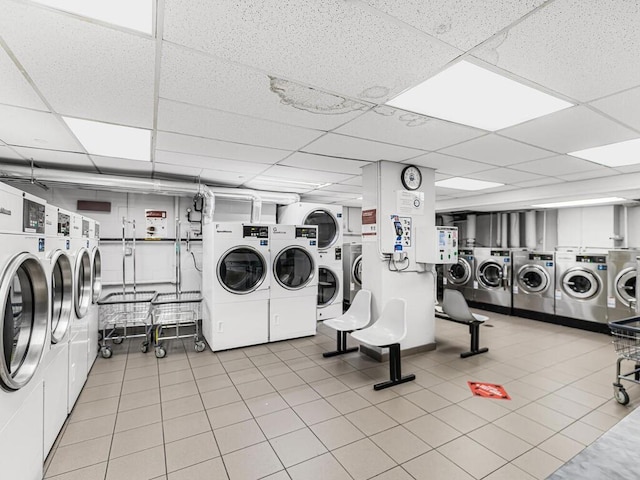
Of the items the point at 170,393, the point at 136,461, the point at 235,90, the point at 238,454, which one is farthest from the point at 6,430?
the point at 235,90

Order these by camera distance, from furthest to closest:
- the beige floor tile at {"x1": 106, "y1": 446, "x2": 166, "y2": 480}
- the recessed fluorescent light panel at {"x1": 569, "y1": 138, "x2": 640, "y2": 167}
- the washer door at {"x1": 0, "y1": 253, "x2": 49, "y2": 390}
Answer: the recessed fluorescent light panel at {"x1": 569, "y1": 138, "x2": 640, "y2": 167} < the beige floor tile at {"x1": 106, "y1": 446, "x2": 166, "y2": 480} < the washer door at {"x1": 0, "y1": 253, "x2": 49, "y2": 390}

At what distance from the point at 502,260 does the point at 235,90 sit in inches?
254

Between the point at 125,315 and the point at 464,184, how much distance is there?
225 inches

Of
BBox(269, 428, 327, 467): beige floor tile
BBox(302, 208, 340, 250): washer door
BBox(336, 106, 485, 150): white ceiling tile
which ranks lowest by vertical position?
BBox(269, 428, 327, 467): beige floor tile

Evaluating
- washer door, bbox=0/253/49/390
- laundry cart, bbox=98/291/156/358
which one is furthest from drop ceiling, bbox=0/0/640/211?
laundry cart, bbox=98/291/156/358

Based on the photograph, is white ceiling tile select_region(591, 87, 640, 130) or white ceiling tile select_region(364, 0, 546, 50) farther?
white ceiling tile select_region(591, 87, 640, 130)

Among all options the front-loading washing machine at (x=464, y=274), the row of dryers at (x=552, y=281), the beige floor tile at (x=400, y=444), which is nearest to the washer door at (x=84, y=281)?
the beige floor tile at (x=400, y=444)

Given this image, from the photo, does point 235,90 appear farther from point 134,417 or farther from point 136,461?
point 134,417

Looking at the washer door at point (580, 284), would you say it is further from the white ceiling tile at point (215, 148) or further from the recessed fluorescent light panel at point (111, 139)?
the recessed fluorescent light panel at point (111, 139)

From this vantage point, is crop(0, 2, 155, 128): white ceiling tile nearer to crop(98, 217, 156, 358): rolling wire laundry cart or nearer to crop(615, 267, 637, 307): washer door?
crop(98, 217, 156, 358): rolling wire laundry cart

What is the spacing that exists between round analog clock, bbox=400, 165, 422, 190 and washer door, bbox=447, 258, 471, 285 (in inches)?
154

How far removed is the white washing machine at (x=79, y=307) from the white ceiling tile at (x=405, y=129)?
262 centimetres

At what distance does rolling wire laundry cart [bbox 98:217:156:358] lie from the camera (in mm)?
4238

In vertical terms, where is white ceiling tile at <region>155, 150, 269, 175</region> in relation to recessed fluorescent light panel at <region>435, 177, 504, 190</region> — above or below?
below
